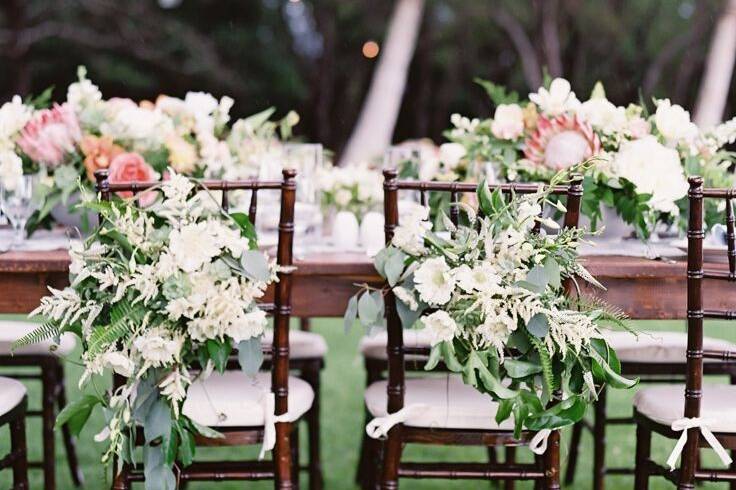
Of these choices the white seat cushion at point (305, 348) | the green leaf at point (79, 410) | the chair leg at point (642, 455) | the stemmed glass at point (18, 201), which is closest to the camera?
the green leaf at point (79, 410)

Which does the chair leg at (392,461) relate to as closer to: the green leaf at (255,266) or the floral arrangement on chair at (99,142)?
the green leaf at (255,266)

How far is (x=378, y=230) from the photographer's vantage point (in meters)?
2.39

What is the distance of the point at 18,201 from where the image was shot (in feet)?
7.68

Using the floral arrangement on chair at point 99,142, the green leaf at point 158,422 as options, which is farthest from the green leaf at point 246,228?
the floral arrangement on chair at point 99,142

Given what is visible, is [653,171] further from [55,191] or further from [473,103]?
[473,103]

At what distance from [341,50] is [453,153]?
8.95 metres

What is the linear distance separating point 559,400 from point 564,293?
0.70 ft

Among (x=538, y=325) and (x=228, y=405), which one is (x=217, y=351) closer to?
(x=228, y=405)

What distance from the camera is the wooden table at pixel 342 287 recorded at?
2059 millimetres

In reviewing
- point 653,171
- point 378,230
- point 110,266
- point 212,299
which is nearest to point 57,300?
point 110,266

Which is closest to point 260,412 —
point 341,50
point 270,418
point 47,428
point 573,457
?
point 270,418

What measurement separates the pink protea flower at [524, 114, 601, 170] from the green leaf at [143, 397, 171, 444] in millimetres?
A: 1115

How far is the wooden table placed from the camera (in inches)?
81.0

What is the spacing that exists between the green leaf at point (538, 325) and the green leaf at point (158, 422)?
0.68 metres
